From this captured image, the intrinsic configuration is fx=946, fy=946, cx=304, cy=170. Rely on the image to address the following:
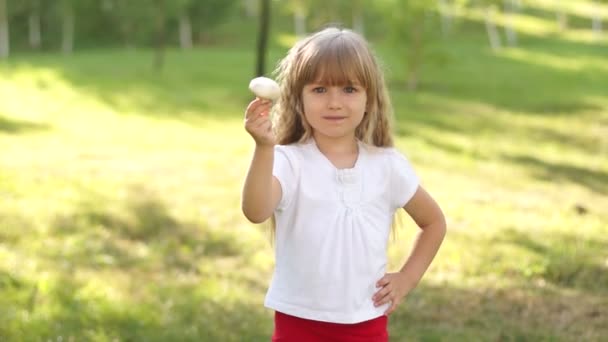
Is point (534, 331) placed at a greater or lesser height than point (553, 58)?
greater

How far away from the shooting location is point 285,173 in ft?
9.70

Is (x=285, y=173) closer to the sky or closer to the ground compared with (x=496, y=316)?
closer to the sky

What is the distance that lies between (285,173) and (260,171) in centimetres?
21

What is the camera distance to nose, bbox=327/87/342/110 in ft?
9.73

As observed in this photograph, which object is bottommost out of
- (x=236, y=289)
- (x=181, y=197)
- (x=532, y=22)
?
(x=532, y=22)

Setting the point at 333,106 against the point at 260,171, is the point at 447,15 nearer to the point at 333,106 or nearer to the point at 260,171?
the point at 333,106

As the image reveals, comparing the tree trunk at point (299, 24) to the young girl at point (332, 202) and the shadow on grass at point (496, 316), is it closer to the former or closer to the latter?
the shadow on grass at point (496, 316)

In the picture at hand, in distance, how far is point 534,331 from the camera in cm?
545

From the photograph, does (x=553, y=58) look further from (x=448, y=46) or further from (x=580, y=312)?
(x=580, y=312)

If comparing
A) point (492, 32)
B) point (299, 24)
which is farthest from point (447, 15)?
point (299, 24)

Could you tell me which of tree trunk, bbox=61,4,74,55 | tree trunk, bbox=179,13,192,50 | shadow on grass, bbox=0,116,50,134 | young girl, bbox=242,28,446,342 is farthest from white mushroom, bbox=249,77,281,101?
tree trunk, bbox=61,4,74,55

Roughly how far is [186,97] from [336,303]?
24251 millimetres

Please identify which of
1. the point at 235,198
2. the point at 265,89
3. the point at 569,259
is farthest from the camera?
the point at 235,198

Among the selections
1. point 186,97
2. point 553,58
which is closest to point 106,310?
point 186,97
